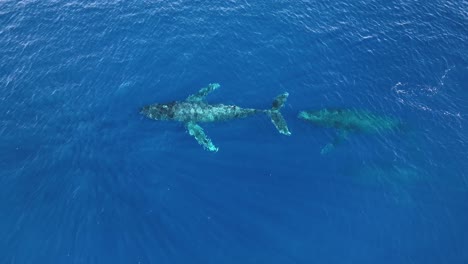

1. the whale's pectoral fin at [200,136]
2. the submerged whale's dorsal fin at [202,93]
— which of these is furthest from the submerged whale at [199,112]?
the submerged whale's dorsal fin at [202,93]

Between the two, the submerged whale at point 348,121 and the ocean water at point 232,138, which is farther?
the submerged whale at point 348,121

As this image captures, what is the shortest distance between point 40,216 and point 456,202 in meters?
50.0

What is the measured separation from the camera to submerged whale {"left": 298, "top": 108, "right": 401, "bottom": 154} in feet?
184

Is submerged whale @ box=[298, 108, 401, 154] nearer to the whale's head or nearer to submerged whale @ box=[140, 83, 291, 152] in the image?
submerged whale @ box=[140, 83, 291, 152]

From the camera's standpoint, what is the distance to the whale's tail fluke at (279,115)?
55.6m

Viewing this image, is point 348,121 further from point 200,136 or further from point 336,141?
point 200,136

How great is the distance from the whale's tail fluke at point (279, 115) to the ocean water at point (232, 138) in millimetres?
894

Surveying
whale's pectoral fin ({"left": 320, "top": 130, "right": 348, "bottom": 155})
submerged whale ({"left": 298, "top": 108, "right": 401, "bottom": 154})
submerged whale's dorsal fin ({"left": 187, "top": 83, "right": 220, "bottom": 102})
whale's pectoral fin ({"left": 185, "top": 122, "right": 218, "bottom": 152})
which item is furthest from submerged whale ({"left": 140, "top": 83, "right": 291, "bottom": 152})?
whale's pectoral fin ({"left": 320, "top": 130, "right": 348, "bottom": 155})

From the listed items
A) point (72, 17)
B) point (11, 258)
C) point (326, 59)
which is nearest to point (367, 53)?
point (326, 59)

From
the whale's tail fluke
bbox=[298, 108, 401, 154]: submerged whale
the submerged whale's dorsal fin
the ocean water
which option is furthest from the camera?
the submerged whale's dorsal fin

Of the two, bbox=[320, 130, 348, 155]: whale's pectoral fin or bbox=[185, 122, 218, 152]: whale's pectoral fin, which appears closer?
bbox=[185, 122, 218, 152]: whale's pectoral fin

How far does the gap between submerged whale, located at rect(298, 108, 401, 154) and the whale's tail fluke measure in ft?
9.93

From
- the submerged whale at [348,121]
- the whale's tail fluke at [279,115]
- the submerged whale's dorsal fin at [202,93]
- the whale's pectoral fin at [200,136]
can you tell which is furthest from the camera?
the submerged whale's dorsal fin at [202,93]

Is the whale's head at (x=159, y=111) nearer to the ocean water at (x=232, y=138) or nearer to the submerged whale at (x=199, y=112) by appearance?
the submerged whale at (x=199, y=112)
